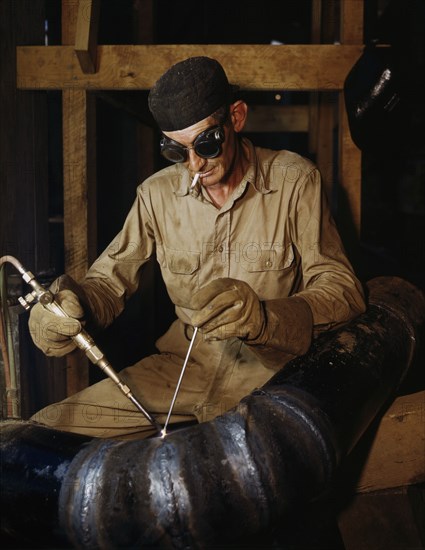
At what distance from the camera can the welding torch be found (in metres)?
2.28

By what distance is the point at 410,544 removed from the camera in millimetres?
2508

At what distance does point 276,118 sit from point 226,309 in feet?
14.4

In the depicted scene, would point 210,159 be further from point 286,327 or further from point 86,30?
point 86,30

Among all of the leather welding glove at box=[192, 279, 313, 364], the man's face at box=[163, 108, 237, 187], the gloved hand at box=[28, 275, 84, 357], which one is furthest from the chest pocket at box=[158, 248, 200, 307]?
the leather welding glove at box=[192, 279, 313, 364]

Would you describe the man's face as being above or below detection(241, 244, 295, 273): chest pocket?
above

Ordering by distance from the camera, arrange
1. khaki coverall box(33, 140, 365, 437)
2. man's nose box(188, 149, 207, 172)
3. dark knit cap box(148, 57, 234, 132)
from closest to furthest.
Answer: dark knit cap box(148, 57, 234, 132), man's nose box(188, 149, 207, 172), khaki coverall box(33, 140, 365, 437)

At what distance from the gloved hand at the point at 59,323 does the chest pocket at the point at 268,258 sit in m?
0.81

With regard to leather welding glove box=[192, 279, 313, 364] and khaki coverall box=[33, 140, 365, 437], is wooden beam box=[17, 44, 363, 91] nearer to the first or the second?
khaki coverall box=[33, 140, 365, 437]

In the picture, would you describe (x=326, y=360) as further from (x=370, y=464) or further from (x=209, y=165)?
(x=209, y=165)

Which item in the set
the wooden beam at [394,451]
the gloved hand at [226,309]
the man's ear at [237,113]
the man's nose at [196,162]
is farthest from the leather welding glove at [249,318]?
the man's ear at [237,113]

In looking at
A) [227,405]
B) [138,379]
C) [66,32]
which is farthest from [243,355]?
[66,32]

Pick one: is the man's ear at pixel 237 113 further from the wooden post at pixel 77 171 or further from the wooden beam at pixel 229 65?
the wooden post at pixel 77 171

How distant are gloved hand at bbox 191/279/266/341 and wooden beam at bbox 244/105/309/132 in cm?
421

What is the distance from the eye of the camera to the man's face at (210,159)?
2662 mm
